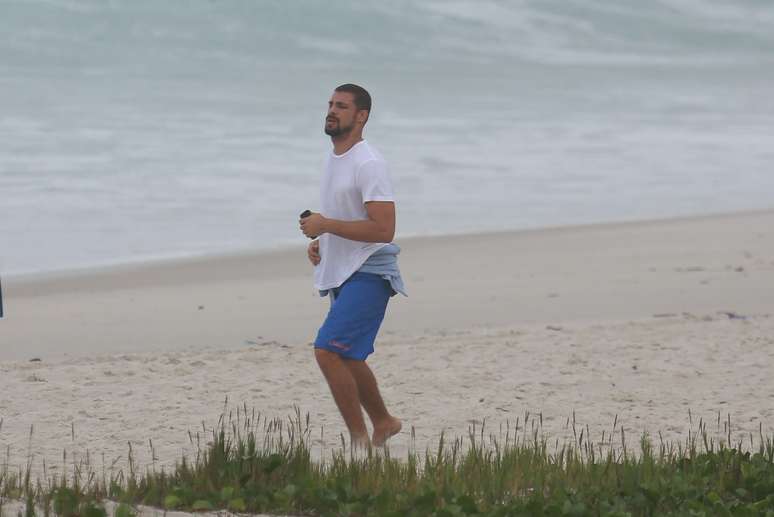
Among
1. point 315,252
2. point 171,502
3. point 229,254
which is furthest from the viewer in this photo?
point 229,254

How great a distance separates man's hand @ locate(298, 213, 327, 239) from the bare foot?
1081 mm

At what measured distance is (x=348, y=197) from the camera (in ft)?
20.5

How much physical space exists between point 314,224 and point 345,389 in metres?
0.80

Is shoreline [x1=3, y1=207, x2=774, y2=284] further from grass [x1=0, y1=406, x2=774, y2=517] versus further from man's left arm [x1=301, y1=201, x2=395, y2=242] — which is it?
grass [x1=0, y1=406, x2=774, y2=517]

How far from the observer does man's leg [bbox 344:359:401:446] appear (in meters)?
6.46

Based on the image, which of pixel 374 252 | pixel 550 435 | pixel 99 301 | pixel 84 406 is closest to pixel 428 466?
pixel 374 252

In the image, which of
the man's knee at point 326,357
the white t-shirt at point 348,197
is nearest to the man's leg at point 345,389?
the man's knee at point 326,357

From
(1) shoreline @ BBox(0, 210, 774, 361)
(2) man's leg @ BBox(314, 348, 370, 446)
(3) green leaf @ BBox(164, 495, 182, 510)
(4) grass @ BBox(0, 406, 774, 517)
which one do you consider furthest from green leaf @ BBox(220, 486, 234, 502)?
(1) shoreline @ BBox(0, 210, 774, 361)

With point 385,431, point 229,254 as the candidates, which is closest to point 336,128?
point 385,431

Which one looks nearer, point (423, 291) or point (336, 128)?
point (336, 128)

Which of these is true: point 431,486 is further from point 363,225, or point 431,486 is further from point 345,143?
point 345,143

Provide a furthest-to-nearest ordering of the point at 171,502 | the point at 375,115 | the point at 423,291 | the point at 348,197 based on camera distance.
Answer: the point at 375,115, the point at 423,291, the point at 348,197, the point at 171,502

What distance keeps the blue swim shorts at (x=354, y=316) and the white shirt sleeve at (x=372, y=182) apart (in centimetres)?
37

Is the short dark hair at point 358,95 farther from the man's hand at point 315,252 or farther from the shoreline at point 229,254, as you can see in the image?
the shoreline at point 229,254
